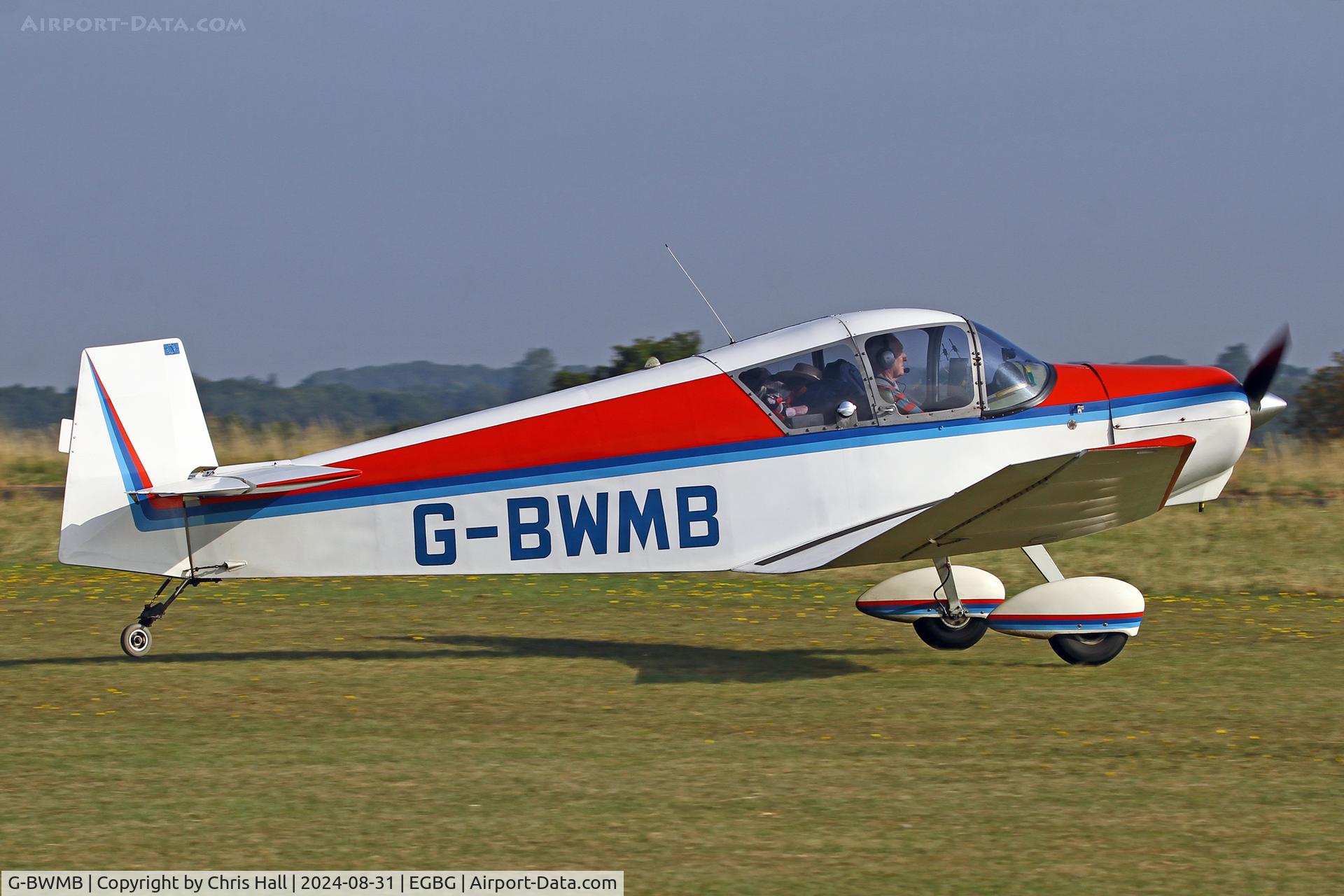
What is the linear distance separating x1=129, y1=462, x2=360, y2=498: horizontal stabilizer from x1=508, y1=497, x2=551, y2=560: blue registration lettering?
1010mm

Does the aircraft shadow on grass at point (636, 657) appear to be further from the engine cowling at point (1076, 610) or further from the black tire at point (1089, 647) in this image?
the black tire at point (1089, 647)

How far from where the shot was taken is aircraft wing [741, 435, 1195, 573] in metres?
7.54

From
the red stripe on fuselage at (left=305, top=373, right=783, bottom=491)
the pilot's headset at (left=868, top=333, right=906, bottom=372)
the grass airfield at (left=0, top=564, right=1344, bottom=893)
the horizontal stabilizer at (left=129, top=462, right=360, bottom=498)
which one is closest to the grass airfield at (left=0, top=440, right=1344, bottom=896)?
the grass airfield at (left=0, top=564, right=1344, bottom=893)

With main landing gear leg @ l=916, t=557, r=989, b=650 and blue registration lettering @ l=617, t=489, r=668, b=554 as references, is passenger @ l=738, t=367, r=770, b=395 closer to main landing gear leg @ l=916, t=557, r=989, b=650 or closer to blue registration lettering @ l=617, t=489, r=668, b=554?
blue registration lettering @ l=617, t=489, r=668, b=554

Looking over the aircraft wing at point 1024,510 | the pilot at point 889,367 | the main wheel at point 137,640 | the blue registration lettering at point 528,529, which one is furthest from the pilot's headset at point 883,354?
the main wheel at point 137,640

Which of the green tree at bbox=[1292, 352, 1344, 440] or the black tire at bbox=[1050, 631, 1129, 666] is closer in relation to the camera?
the black tire at bbox=[1050, 631, 1129, 666]

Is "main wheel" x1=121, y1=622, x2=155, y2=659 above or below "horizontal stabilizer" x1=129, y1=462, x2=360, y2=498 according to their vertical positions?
below

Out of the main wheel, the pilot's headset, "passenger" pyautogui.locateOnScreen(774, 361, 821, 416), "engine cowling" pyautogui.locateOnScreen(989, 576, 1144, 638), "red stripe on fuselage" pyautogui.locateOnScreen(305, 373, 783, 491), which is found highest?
the pilot's headset

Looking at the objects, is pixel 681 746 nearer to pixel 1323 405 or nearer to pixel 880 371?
pixel 880 371

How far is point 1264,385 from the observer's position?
892cm

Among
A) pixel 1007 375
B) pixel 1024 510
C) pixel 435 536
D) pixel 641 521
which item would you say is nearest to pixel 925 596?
pixel 1024 510

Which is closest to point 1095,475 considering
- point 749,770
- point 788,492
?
point 788,492

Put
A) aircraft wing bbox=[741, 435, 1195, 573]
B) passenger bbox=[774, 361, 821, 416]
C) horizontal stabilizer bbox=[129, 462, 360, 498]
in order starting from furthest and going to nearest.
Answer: passenger bbox=[774, 361, 821, 416] → horizontal stabilizer bbox=[129, 462, 360, 498] → aircraft wing bbox=[741, 435, 1195, 573]

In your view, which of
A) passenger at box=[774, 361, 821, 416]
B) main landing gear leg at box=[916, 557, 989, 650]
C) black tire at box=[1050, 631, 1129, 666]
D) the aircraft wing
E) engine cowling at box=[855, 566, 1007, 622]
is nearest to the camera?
the aircraft wing
